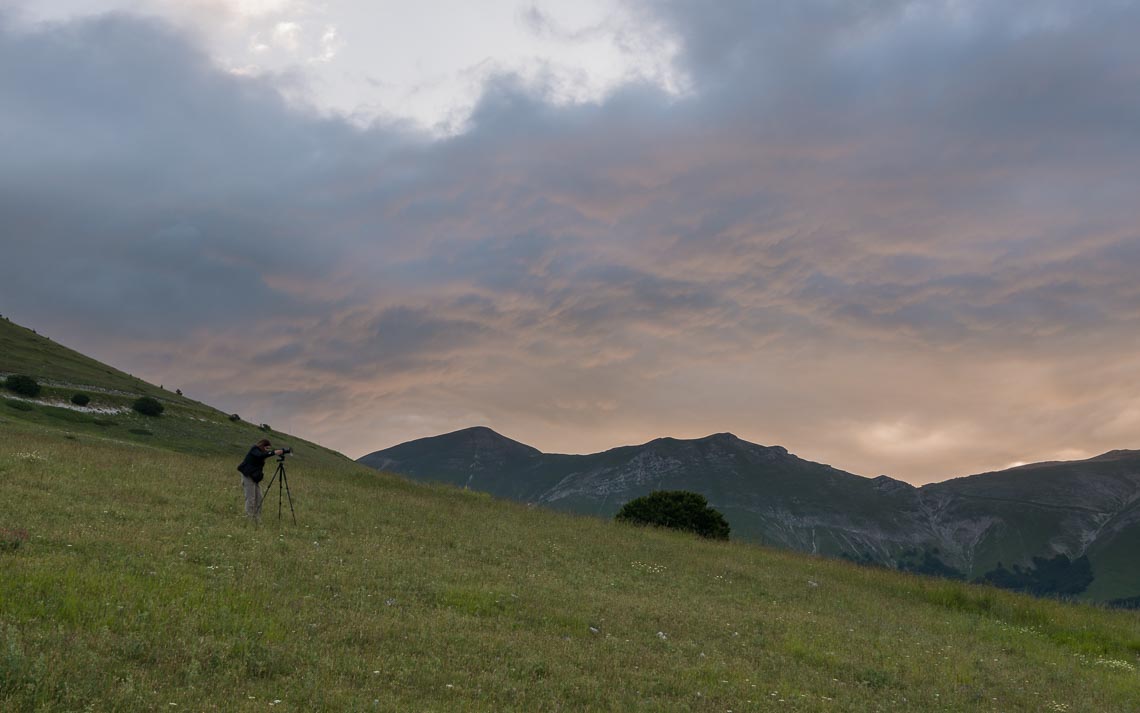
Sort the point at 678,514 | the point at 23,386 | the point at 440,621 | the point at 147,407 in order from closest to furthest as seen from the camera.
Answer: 1. the point at 440,621
2. the point at 678,514
3. the point at 23,386
4. the point at 147,407

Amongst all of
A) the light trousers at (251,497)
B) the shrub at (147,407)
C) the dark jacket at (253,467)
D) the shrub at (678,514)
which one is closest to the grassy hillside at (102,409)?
the shrub at (147,407)

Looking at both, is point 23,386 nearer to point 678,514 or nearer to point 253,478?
point 253,478

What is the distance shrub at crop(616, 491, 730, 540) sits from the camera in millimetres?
45094

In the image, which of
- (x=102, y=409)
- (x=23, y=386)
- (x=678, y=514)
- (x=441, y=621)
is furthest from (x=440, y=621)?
(x=102, y=409)

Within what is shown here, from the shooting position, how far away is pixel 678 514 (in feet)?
151

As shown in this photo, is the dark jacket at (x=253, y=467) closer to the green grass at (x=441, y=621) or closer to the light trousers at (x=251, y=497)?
the light trousers at (x=251, y=497)

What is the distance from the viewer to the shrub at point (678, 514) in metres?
45.1

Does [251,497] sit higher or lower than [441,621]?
higher

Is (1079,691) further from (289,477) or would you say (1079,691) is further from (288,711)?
(289,477)

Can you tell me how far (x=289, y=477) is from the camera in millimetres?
37469

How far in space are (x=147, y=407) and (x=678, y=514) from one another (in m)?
59.0

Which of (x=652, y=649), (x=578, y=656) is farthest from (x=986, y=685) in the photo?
(x=578, y=656)

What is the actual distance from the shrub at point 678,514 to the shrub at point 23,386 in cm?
5555

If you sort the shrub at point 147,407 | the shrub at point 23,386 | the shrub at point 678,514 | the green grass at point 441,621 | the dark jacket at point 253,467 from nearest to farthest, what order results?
the green grass at point 441,621
the dark jacket at point 253,467
the shrub at point 678,514
the shrub at point 23,386
the shrub at point 147,407
